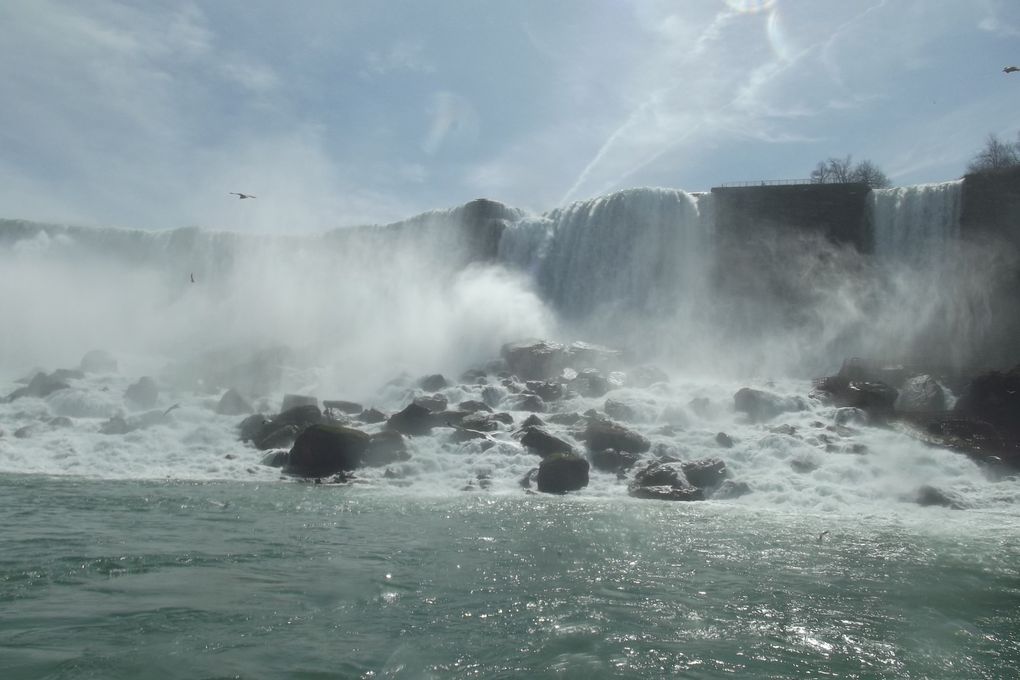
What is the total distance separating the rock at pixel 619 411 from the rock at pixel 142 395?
14.6 metres

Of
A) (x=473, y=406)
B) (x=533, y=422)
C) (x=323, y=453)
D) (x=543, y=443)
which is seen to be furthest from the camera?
(x=473, y=406)

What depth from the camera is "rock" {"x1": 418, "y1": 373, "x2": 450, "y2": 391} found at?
2625cm

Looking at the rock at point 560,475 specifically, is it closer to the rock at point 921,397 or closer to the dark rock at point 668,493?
the dark rock at point 668,493

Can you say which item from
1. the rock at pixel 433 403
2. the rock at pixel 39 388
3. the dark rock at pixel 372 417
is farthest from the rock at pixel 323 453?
the rock at pixel 39 388

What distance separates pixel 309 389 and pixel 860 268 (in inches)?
840

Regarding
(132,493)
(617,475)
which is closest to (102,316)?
(132,493)

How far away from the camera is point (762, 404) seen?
72.9ft

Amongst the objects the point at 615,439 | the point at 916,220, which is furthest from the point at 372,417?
the point at 916,220

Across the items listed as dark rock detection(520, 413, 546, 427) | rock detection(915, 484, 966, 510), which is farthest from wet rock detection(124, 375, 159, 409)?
rock detection(915, 484, 966, 510)

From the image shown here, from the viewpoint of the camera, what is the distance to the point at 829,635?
7.36m

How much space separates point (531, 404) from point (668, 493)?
8.04 metres

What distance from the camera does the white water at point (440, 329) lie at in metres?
18.5

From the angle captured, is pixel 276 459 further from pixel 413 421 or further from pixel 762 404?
pixel 762 404

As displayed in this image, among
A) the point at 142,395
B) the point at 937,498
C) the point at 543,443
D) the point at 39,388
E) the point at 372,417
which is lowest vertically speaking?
the point at 937,498
